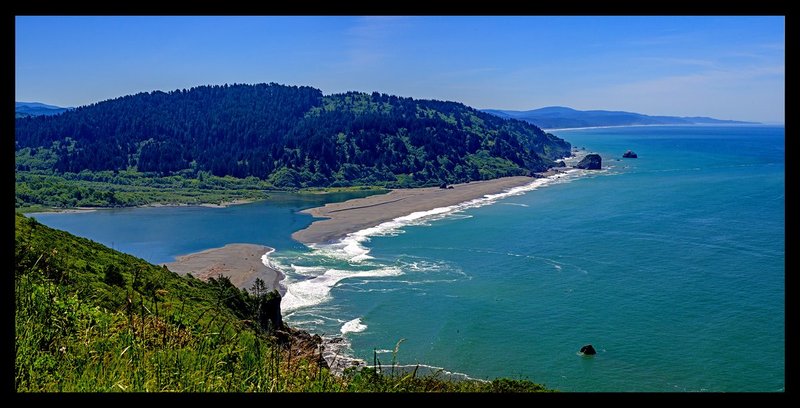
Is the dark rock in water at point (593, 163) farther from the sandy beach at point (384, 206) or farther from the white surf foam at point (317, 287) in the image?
the white surf foam at point (317, 287)

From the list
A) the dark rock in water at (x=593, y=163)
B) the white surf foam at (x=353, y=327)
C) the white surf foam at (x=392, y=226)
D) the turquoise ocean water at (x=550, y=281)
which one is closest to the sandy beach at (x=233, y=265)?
the turquoise ocean water at (x=550, y=281)

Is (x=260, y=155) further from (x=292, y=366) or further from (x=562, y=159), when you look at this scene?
(x=292, y=366)

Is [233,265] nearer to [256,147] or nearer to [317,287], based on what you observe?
[317,287]

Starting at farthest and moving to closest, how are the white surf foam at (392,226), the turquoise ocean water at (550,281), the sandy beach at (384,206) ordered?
the sandy beach at (384,206) < the white surf foam at (392,226) < the turquoise ocean water at (550,281)

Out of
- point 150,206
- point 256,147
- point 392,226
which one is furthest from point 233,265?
point 256,147

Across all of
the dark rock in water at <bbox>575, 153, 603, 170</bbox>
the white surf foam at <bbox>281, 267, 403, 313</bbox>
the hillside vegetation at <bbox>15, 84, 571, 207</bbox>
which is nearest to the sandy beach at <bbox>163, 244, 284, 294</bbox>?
the white surf foam at <bbox>281, 267, 403, 313</bbox>

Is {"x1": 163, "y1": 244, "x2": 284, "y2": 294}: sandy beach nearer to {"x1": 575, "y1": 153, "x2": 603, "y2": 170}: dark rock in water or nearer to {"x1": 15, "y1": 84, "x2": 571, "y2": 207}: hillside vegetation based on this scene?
{"x1": 15, "y1": 84, "x2": 571, "y2": 207}: hillside vegetation
